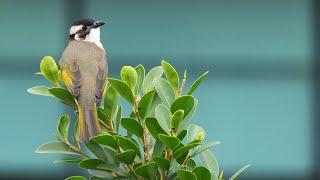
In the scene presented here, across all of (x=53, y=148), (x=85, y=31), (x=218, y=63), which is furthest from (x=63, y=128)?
(x=218, y=63)

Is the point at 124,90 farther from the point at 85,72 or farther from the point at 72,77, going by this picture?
the point at 85,72

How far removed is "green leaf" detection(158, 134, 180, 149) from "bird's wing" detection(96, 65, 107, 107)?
768mm

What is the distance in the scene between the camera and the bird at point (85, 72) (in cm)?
358

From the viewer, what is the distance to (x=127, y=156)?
130 inches

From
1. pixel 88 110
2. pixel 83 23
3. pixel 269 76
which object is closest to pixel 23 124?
pixel 269 76

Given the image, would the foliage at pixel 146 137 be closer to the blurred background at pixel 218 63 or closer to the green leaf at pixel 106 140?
the green leaf at pixel 106 140

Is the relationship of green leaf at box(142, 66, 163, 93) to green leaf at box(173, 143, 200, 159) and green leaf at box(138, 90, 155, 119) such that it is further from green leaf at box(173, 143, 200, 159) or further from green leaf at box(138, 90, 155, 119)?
green leaf at box(173, 143, 200, 159)

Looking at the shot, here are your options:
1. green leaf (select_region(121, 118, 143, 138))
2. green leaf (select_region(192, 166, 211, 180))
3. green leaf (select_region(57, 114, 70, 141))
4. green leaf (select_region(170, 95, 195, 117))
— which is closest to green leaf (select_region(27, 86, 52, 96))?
green leaf (select_region(57, 114, 70, 141))

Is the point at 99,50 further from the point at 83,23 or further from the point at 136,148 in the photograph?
the point at 136,148

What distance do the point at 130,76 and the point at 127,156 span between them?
0.32m

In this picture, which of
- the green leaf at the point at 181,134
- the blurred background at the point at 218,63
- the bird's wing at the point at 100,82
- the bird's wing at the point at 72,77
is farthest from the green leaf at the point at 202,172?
the blurred background at the point at 218,63

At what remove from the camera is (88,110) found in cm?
378

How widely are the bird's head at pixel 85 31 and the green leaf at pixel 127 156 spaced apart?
172 cm

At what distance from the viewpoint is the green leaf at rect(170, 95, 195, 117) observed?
131 inches
